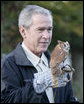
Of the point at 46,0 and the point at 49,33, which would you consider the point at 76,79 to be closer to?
the point at 46,0

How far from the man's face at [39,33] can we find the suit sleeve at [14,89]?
Answer: 23 cm

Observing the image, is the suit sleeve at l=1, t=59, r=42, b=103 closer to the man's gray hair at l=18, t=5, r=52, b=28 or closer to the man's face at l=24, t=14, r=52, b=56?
the man's face at l=24, t=14, r=52, b=56

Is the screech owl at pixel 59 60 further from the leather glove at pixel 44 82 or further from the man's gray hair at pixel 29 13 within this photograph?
the man's gray hair at pixel 29 13

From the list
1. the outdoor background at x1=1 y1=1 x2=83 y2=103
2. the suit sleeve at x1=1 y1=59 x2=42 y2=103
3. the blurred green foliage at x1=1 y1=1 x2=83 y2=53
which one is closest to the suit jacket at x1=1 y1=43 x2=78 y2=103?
the suit sleeve at x1=1 y1=59 x2=42 y2=103

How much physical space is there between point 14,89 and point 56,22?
6018mm

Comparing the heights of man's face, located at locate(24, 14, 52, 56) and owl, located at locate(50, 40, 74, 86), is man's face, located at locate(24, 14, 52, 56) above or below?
above

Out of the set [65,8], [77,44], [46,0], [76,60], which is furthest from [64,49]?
[76,60]

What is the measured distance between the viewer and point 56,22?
8203 millimetres

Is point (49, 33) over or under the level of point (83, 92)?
over

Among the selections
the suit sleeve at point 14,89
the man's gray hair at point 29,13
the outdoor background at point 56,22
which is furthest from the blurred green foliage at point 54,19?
the suit sleeve at point 14,89

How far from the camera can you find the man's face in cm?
248

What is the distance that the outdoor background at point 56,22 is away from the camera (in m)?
6.43

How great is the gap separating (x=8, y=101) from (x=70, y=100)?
1.84 feet

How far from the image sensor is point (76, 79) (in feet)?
28.5
